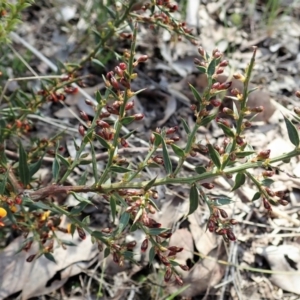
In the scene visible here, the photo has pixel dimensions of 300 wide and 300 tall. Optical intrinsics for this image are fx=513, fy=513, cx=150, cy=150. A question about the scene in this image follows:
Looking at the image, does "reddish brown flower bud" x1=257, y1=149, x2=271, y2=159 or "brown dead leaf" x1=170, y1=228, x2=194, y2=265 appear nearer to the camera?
"reddish brown flower bud" x1=257, y1=149, x2=271, y2=159

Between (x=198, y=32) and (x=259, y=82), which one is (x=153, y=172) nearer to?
(x=259, y=82)

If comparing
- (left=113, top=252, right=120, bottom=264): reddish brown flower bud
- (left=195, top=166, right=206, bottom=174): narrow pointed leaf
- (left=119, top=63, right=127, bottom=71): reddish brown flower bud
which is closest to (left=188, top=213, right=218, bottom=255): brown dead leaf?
(left=113, top=252, right=120, bottom=264): reddish brown flower bud

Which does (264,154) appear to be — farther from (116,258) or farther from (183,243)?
(183,243)

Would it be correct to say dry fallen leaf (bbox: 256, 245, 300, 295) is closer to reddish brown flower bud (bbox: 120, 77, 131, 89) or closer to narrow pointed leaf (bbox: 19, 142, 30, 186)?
narrow pointed leaf (bbox: 19, 142, 30, 186)

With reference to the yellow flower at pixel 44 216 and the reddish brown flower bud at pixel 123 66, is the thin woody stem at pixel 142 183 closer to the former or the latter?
the yellow flower at pixel 44 216

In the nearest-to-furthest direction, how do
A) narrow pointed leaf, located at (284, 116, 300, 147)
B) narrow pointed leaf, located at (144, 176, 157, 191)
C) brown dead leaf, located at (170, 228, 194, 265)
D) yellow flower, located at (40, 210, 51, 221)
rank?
narrow pointed leaf, located at (284, 116, 300, 147) → narrow pointed leaf, located at (144, 176, 157, 191) → yellow flower, located at (40, 210, 51, 221) → brown dead leaf, located at (170, 228, 194, 265)

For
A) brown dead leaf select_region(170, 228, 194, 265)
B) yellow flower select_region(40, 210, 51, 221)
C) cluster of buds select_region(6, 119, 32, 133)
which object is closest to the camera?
yellow flower select_region(40, 210, 51, 221)

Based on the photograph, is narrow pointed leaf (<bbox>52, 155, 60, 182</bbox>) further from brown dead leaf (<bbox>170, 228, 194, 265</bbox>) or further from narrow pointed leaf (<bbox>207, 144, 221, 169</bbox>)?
brown dead leaf (<bbox>170, 228, 194, 265</bbox>)

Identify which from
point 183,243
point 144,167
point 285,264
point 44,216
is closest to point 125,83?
point 144,167

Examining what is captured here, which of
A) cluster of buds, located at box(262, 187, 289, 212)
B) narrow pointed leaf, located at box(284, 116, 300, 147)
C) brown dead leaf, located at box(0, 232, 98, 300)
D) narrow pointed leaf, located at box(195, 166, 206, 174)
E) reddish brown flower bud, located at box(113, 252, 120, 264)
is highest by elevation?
narrow pointed leaf, located at box(284, 116, 300, 147)

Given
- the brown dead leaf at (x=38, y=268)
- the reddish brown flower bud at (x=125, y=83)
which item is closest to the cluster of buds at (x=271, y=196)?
the reddish brown flower bud at (x=125, y=83)

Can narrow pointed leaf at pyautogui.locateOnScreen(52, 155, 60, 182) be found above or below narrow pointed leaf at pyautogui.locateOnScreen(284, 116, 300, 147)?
below

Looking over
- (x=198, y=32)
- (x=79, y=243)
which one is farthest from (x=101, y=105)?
(x=198, y=32)
